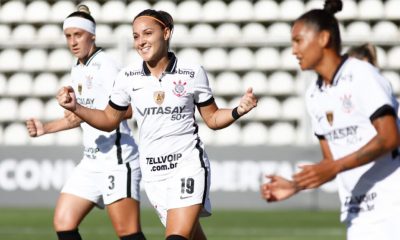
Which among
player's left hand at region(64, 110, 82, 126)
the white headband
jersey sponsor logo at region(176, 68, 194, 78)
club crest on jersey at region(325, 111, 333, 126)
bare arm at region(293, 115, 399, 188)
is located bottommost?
player's left hand at region(64, 110, 82, 126)

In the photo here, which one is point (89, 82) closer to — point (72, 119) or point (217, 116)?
point (72, 119)

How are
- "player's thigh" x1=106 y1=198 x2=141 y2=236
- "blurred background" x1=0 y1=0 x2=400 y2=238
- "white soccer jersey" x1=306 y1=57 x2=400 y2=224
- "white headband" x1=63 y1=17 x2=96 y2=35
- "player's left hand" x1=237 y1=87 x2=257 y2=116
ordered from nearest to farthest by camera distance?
"white soccer jersey" x1=306 y1=57 x2=400 y2=224, "player's left hand" x1=237 y1=87 x2=257 y2=116, "player's thigh" x1=106 y1=198 x2=141 y2=236, "white headband" x1=63 y1=17 x2=96 y2=35, "blurred background" x1=0 y1=0 x2=400 y2=238

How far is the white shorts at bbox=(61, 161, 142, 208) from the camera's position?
895 cm

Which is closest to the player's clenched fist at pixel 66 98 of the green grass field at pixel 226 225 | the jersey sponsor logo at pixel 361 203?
the jersey sponsor logo at pixel 361 203

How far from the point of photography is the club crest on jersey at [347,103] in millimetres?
6082

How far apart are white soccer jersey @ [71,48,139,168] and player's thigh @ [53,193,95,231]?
1.19 feet

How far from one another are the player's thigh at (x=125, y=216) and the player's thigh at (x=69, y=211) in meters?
0.26

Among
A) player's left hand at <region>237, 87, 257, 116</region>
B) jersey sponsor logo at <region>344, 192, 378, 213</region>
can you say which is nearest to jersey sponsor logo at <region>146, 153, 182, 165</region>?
player's left hand at <region>237, 87, 257, 116</region>

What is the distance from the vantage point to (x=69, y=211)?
29.6ft

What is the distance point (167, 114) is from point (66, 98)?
2.49 ft

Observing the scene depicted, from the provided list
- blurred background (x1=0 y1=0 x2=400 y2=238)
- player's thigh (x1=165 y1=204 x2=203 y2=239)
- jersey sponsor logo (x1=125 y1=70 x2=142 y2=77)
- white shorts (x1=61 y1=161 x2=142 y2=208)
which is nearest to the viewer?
player's thigh (x1=165 y1=204 x2=203 y2=239)

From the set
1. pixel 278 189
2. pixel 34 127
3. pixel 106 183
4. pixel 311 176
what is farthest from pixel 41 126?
pixel 311 176

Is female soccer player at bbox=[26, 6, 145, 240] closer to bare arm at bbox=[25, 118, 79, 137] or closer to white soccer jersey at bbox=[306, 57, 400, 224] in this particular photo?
bare arm at bbox=[25, 118, 79, 137]

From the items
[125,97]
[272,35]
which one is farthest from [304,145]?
[125,97]
